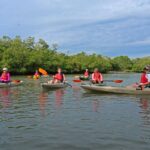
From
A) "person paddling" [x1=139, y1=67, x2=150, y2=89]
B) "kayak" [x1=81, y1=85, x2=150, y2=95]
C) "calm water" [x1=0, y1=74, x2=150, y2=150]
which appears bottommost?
"calm water" [x1=0, y1=74, x2=150, y2=150]

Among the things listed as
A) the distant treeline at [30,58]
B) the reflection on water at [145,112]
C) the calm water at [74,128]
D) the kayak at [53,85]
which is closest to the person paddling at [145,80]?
→ the reflection on water at [145,112]

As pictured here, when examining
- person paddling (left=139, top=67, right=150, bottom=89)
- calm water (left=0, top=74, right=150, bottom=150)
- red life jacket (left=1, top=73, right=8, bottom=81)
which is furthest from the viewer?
red life jacket (left=1, top=73, right=8, bottom=81)

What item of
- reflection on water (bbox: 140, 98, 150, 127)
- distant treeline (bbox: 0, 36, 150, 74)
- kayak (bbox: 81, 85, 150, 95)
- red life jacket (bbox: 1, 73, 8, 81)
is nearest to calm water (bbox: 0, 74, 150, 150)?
reflection on water (bbox: 140, 98, 150, 127)

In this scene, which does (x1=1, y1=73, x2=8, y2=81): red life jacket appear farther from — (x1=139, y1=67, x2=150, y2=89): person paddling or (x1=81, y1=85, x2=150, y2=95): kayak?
(x1=139, y1=67, x2=150, y2=89): person paddling

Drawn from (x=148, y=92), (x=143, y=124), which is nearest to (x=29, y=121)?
(x=143, y=124)

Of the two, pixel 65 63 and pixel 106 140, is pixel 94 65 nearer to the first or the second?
pixel 65 63

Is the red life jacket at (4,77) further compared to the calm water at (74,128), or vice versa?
the red life jacket at (4,77)

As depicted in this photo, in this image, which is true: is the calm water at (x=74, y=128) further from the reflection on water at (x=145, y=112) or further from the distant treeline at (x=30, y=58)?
the distant treeline at (x=30, y=58)

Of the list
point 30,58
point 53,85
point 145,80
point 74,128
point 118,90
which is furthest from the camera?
point 30,58

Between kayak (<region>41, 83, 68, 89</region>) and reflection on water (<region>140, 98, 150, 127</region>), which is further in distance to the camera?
kayak (<region>41, 83, 68, 89</region>)

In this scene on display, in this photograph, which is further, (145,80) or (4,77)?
(4,77)

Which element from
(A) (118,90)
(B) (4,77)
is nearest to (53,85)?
(B) (4,77)

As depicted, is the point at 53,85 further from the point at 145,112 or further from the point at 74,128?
the point at 74,128

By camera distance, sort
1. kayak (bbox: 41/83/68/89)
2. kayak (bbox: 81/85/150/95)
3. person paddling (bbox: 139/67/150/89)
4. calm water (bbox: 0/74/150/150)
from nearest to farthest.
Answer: calm water (bbox: 0/74/150/150) < kayak (bbox: 81/85/150/95) < person paddling (bbox: 139/67/150/89) < kayak (bbox: 41/83/68/89)
